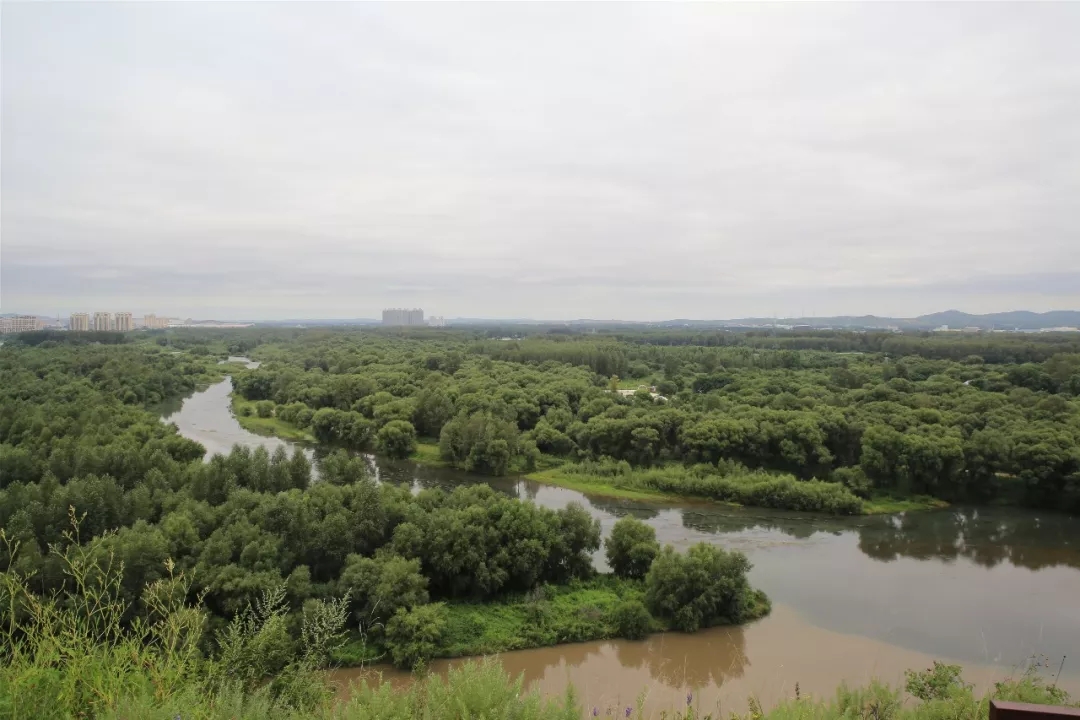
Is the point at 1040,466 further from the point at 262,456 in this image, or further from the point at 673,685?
the point at 262,456

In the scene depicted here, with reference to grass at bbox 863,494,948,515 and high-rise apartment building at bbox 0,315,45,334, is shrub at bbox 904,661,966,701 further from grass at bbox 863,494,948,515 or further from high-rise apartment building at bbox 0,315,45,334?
high-rise apartment building at bbox 0,315,45,334

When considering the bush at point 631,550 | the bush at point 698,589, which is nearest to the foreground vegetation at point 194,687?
the bush at point 698,589

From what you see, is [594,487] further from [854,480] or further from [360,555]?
[360,555]

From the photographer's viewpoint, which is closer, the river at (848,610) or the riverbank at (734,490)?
the river at (848,610)

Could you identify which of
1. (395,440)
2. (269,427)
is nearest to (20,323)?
(269,427)

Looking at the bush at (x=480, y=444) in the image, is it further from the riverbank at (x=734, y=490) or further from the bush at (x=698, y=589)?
the bush at (x=698, y=589)

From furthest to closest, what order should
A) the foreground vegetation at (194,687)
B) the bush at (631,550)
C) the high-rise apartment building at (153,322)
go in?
the high-rise apartment building at (153,322) → the bush at (631,550) → the foreground vegetation at (194,687)
